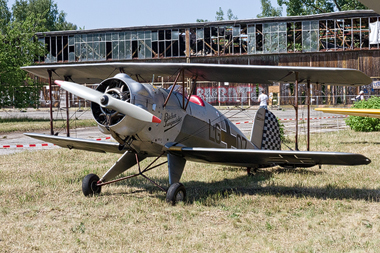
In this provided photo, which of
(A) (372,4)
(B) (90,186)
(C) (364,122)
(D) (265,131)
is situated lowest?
(B) (90,186)

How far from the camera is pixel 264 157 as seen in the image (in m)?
7.40

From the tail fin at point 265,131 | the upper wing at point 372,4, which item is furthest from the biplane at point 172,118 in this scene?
the upper wing at point 372,4

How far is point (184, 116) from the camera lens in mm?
7824

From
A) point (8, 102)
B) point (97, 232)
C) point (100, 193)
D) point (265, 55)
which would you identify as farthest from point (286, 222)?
point (265, 55)

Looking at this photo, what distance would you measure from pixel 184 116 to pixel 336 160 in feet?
9.08

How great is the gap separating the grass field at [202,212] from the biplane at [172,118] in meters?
0.56

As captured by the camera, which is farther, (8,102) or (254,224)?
(8,102)

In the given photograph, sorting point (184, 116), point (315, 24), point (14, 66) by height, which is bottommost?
point (184, 116)

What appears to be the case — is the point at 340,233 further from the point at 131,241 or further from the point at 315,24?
the point at 315,24

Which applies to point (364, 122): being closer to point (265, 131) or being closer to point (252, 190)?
point (265, 131)

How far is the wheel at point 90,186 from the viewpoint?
25.2ft

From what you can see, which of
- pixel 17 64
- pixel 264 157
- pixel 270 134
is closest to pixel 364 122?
pixel 270 134

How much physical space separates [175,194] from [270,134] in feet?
14.3

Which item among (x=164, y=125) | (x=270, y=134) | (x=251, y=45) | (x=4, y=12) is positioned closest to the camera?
(x=164, y=125)
